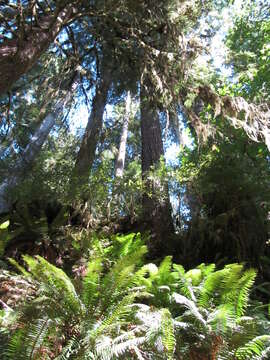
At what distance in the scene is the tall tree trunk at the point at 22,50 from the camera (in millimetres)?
4414

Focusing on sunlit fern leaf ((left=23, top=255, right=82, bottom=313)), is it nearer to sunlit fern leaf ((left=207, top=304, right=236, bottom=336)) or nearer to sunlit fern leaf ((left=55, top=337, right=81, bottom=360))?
sunlit fern leaf ((left=55, top=337, right=81, bottom=360))

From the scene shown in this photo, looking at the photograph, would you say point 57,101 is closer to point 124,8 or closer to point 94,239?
point 124,8

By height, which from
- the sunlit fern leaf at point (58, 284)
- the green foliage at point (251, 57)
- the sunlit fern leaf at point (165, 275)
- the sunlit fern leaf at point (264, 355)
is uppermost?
the green foliage at point (251, 57)

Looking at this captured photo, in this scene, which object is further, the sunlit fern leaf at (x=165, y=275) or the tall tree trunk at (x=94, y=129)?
the tall tree trunk at (x=94, y=129)

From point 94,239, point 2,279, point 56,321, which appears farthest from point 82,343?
point 94,239

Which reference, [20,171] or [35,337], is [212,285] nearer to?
[35,337]

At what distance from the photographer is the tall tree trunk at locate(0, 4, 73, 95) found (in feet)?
14.5

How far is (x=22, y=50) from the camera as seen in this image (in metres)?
4.62

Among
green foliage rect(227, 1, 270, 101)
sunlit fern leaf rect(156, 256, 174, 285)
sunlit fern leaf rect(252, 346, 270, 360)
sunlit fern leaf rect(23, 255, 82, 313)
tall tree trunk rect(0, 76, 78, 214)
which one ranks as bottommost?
sunlit fern leaf rect(252, 346, 270, 360)

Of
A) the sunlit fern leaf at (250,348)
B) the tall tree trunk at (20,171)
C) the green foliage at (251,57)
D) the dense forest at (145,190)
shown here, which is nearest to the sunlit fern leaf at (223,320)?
the sunlit fern leaf at (250,348)

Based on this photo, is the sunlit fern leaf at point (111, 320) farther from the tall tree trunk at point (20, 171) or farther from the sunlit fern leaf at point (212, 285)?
the tall tree trunk at point (20, 171)

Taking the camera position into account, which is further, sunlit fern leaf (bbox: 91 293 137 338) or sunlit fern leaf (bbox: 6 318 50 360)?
sunlit fern leaf (bbox: 91 293 137 338)

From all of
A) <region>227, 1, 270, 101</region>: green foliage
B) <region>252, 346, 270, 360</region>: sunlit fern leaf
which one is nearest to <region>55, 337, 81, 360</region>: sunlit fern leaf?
<region>252, 346, 270, 360</region>: sunlit fern leaf

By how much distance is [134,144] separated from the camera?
69.4 ft
